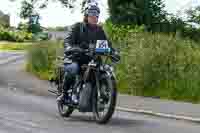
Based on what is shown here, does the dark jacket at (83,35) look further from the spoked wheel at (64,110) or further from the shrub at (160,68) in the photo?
the shrub at (160,68)

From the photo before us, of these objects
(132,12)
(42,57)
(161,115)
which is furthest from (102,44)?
(132,12)

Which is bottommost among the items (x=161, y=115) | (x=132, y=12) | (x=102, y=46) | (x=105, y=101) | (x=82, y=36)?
(x=161, y=115)

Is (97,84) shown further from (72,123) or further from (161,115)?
(161,115)

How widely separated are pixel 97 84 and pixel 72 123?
0.80 meters

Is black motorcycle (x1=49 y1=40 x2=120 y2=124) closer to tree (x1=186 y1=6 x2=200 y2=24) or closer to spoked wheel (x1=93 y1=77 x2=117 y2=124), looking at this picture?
spoked wheel (x1=93 y1=77 x2=117 y2=124)

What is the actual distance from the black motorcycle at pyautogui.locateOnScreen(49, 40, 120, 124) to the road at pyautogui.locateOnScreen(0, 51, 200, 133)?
233 mm

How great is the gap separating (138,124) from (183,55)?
7628 millimetres

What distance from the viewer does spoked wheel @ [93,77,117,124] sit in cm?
983

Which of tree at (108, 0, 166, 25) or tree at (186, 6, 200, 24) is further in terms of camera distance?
tree at (186, 6, 200, 24)

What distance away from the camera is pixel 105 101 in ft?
33.4

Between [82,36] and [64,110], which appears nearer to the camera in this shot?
[82,36]

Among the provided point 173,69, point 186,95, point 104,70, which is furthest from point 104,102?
point 173,69

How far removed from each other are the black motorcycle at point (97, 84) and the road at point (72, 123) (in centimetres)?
23

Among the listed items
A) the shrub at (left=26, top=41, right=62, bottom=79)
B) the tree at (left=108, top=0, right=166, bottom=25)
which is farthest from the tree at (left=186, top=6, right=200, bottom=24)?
the shrub at (left=26, top=41, right=62, bottom=79)
